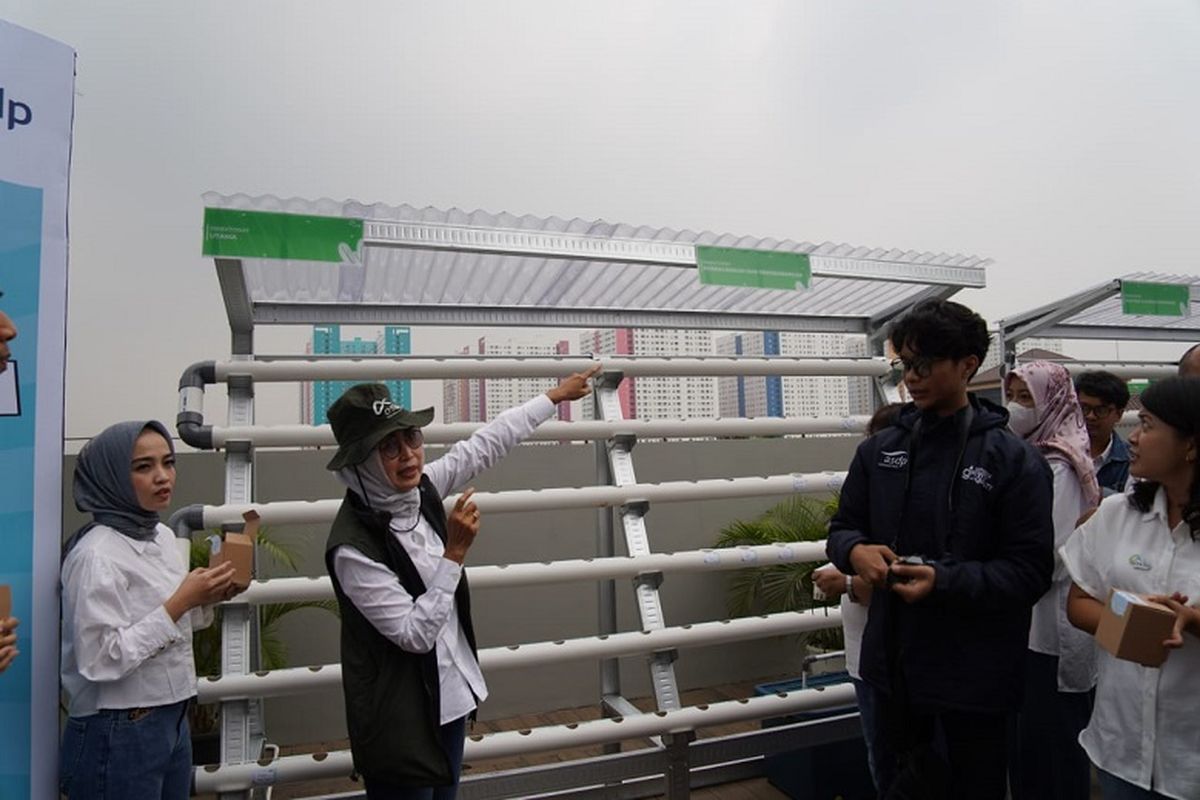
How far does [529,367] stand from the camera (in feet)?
10.5

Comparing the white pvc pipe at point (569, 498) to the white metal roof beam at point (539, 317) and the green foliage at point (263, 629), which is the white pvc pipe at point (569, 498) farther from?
the green foliage at point (263, 629)

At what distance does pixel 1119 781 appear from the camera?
1.99 m

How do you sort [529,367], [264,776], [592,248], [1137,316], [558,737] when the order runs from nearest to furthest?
[264,776] → [558,737] → [592,248] → [529,367] → [1137,316]

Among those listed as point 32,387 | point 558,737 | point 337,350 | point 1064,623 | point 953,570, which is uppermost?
point 337,350

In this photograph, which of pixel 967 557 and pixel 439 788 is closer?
pixel 967 557

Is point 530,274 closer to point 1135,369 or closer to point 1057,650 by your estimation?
point 1057,650

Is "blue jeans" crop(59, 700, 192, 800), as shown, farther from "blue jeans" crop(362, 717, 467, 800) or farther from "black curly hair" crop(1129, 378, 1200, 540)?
"black curly hair" crop(1129, 378, 1200, 540)

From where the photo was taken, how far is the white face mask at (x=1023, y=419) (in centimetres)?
275

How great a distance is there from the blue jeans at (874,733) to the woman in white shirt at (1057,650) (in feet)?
1.69

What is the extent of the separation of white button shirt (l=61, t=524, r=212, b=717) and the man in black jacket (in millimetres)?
1854

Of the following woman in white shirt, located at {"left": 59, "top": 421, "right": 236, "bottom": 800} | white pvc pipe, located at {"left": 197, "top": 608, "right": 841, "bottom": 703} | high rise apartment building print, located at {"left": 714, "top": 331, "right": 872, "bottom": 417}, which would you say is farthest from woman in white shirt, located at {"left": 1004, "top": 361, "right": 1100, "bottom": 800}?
woman in white shirt, located at {"left": 59, "top": 421, "right": 236, "bottom": 800}

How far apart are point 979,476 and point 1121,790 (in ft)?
2.81

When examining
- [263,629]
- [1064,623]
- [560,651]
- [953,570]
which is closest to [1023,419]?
[1064,623]

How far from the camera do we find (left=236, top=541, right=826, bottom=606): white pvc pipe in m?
2.66
